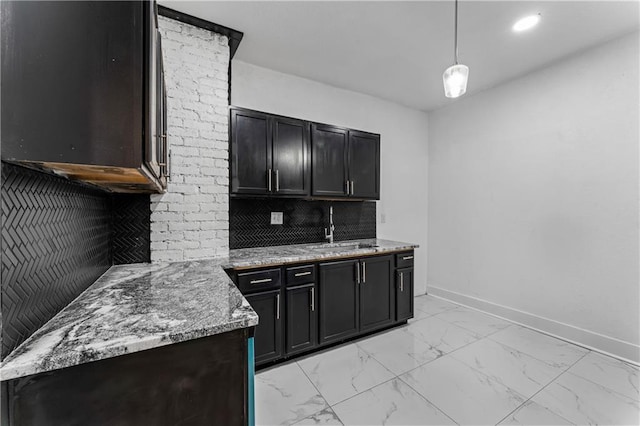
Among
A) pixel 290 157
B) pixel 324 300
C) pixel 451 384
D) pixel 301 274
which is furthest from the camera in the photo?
pixel 290 157

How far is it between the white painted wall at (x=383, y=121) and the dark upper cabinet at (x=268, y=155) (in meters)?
0.58

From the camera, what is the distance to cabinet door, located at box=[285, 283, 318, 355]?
2.43m

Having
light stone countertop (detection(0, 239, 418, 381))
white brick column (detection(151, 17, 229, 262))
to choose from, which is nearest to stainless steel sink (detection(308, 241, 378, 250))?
white brick column (detection(151, 17, 229, 262))

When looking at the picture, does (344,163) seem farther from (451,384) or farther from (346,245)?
(451,384)

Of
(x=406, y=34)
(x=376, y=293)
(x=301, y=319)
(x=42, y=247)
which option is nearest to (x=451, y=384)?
(x=376, y=293)

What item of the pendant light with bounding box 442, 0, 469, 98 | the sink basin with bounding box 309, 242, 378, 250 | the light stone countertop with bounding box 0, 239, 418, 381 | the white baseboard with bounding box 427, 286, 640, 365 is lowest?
the white baseboard with bounding box 427, 286, 640, 365

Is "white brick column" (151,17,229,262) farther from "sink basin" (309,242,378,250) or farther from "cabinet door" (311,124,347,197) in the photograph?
"sink basin" (309,242,378,250)

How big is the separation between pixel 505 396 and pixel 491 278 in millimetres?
Answer: 1903

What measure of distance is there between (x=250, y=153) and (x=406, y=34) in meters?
1.87

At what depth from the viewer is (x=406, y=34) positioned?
8.27 ft

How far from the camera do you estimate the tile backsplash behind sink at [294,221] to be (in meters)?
2.90

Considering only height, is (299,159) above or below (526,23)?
below

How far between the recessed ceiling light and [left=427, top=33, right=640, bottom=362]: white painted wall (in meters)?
0.92

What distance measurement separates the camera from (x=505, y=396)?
2.01m
